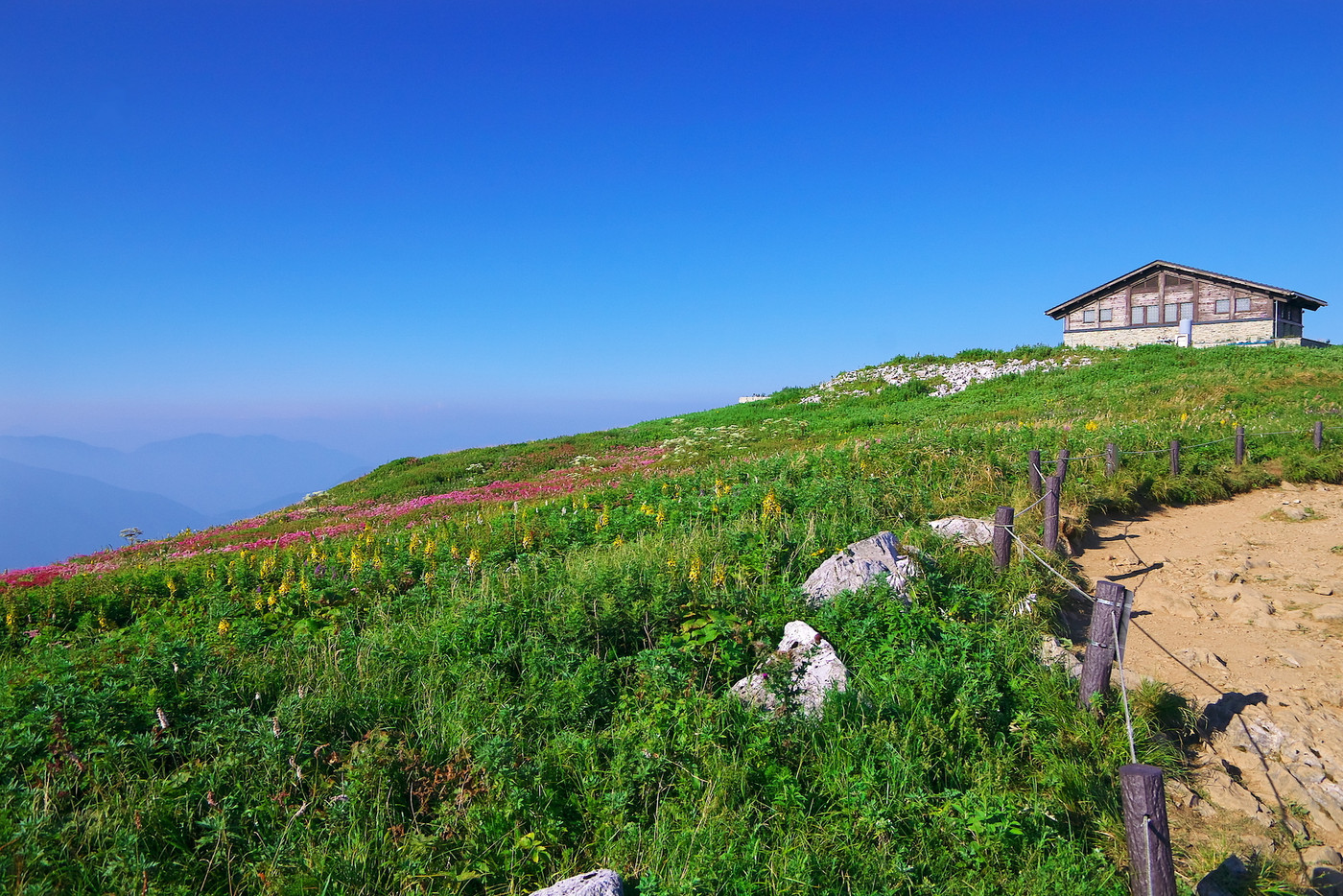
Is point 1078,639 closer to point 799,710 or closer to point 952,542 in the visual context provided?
point 952,542

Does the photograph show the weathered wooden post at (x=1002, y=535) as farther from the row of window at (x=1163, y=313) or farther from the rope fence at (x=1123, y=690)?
the row of window at (x=1163, y=313)

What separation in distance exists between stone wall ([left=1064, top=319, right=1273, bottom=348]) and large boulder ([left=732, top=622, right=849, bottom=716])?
4016cm

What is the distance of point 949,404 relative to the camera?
28.1 metres

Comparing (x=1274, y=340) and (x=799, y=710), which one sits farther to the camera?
(x=1274, y=340)

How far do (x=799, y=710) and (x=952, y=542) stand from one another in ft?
13.7

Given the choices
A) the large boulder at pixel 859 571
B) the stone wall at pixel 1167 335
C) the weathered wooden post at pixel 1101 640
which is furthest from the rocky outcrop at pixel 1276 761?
the stone wall at pixel 1167 335

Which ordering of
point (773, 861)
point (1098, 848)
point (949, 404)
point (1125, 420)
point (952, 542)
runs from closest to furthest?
point (773, 861), point (1098, 848), point (952, 542), point (1125, 420), point (949, 404)

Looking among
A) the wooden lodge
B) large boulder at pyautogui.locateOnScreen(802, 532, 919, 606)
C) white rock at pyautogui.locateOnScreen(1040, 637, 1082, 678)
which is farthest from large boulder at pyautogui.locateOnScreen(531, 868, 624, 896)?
the wooden lodge

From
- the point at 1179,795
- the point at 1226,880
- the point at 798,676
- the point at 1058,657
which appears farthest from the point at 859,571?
the point at 1226,880

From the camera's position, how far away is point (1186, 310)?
37562mm

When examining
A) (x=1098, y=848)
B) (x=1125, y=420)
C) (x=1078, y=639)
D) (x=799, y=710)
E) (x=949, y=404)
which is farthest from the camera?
(x=949, y=404)

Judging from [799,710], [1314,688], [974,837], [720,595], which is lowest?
[1314,688]

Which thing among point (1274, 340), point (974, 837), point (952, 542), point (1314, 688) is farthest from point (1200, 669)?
point (1274, 340)

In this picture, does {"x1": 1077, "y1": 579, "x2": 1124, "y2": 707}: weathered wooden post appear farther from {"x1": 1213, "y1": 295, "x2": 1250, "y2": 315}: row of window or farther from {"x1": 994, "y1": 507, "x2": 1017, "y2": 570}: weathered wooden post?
{"x1": 1213, "y1": 295, "x2": 1250, "y2": 315}: row of window
